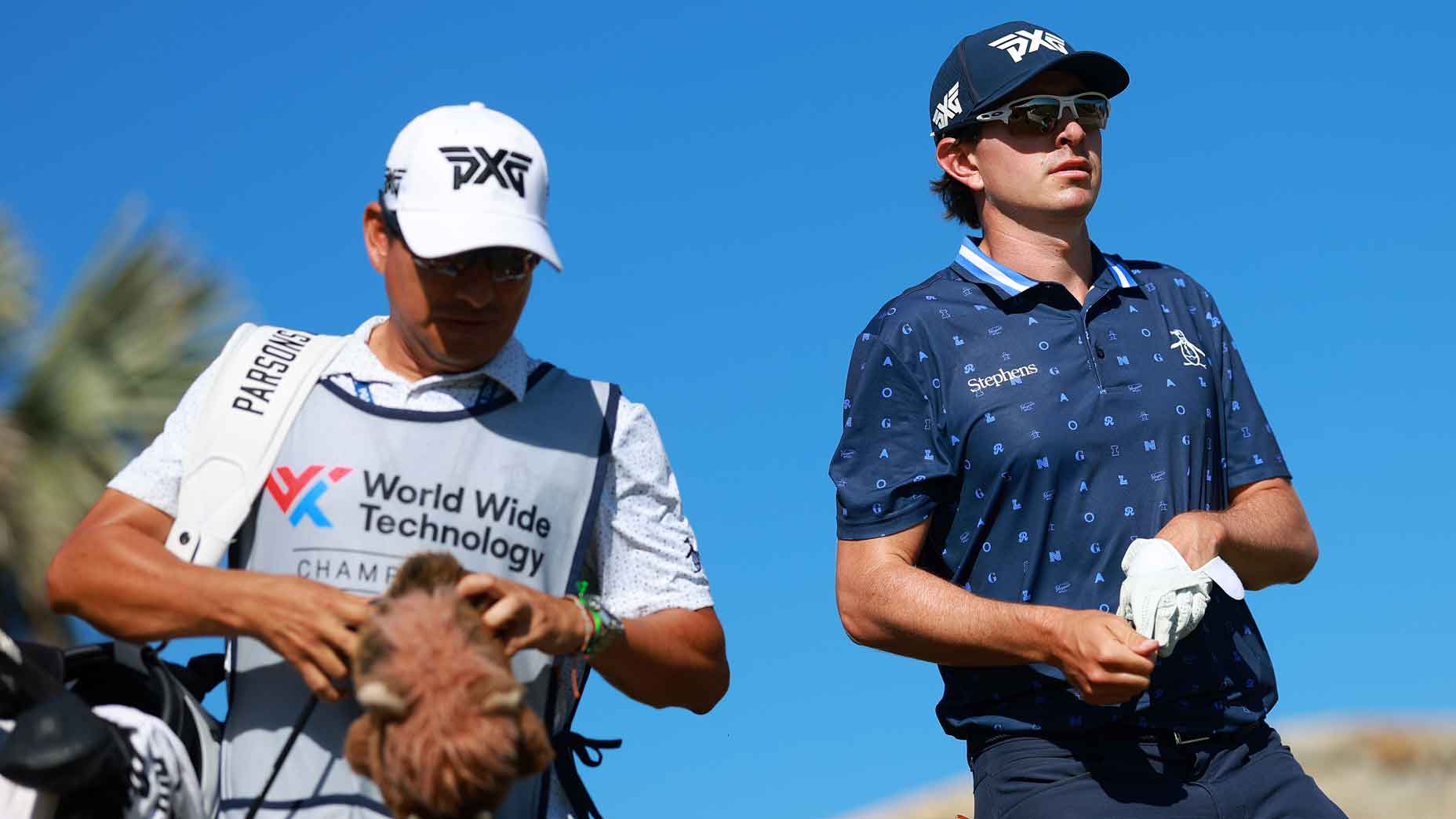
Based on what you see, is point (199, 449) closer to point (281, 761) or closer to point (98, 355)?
point (281, 761)

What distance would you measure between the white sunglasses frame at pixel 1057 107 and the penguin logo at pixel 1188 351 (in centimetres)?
65

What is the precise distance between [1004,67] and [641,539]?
5.96ft

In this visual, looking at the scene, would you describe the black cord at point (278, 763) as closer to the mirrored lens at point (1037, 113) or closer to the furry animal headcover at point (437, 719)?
the furry animal headcover at point (437, 719)

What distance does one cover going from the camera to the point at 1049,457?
4.88 meters

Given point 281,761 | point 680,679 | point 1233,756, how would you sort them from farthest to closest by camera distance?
point 1233,756 < point 680,679 < point 281,761

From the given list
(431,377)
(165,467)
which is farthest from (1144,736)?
(165,467)

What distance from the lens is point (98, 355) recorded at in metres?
11.8

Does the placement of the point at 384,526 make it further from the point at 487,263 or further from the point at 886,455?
the point at 886,455

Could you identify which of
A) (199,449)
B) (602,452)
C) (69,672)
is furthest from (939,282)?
(69,672)

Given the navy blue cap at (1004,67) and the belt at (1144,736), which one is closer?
the belt at (1144,736)

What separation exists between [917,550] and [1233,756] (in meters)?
0.90

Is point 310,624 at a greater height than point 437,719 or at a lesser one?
greater

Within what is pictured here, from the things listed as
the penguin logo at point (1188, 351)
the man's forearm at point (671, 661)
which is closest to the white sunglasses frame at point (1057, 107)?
the penguin logo at point (1188, 351)

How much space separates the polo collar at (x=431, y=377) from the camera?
4336 mm
